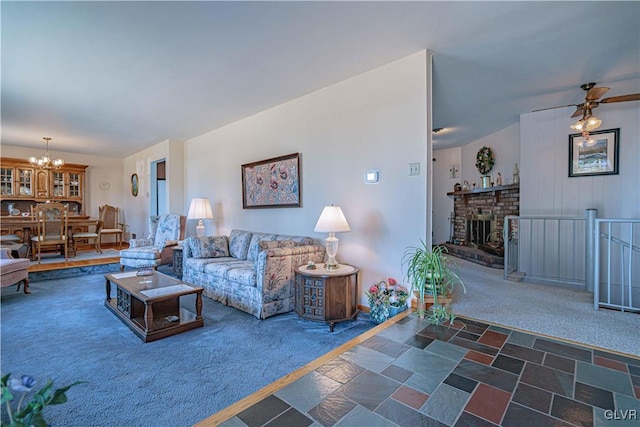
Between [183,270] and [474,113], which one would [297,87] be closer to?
[474,113]

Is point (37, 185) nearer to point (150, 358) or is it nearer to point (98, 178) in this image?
point (98, 178)

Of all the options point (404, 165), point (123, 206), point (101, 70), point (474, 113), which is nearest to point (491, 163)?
point (474, 113)

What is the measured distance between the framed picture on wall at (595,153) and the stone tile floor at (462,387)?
3.14 meters

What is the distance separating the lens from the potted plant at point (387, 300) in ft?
9.41

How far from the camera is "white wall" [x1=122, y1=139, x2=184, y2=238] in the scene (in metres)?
6.34

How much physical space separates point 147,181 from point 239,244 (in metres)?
4.35

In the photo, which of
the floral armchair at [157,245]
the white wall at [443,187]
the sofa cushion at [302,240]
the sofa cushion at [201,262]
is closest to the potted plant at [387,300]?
the sofa cushion at [302,240]

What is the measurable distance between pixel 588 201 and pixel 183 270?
587 cm

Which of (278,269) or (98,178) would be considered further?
(98,178)

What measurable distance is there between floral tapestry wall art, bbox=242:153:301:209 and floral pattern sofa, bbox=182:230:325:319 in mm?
520

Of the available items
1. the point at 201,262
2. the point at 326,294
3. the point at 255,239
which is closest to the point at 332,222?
the point at 326,294

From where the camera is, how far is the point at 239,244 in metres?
4.40

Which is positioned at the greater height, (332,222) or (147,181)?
(147,181)

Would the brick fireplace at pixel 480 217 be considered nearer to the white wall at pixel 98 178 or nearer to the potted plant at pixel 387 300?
the potted plant at pixel 387 300
